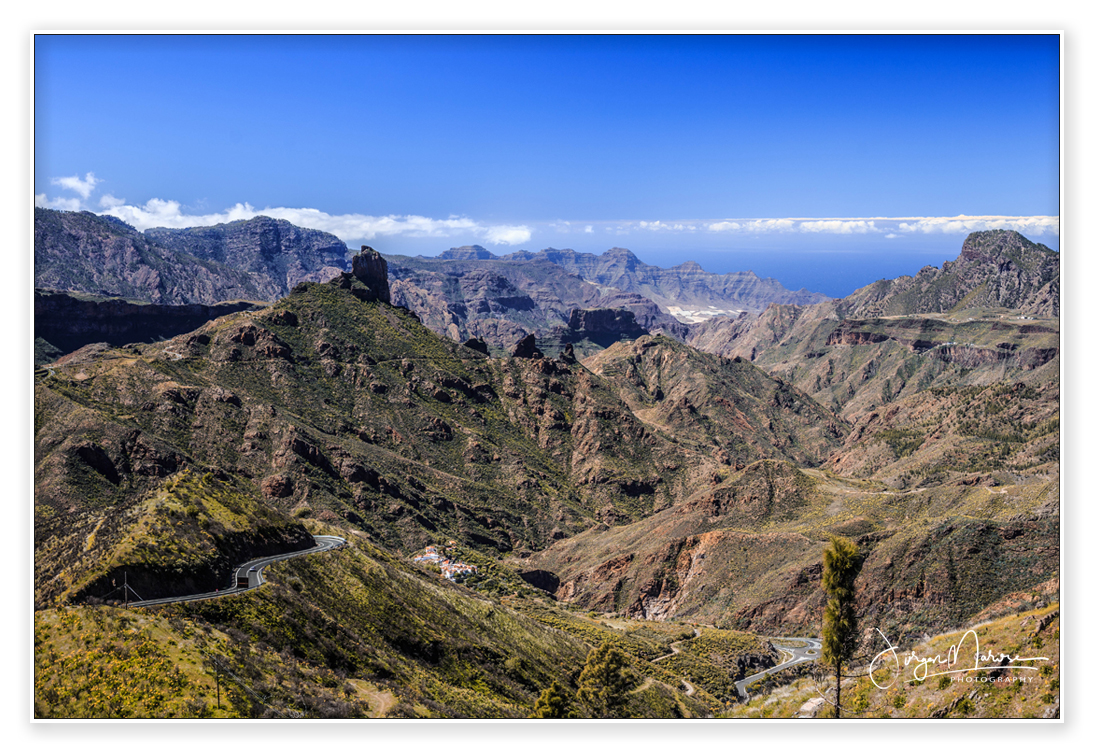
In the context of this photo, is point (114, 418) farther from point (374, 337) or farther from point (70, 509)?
point (374, 337)

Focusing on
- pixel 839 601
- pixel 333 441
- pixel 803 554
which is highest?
pixel 333 441

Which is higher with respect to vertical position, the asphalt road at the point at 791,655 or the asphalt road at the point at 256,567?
the asphalt road at the point at 256,567
